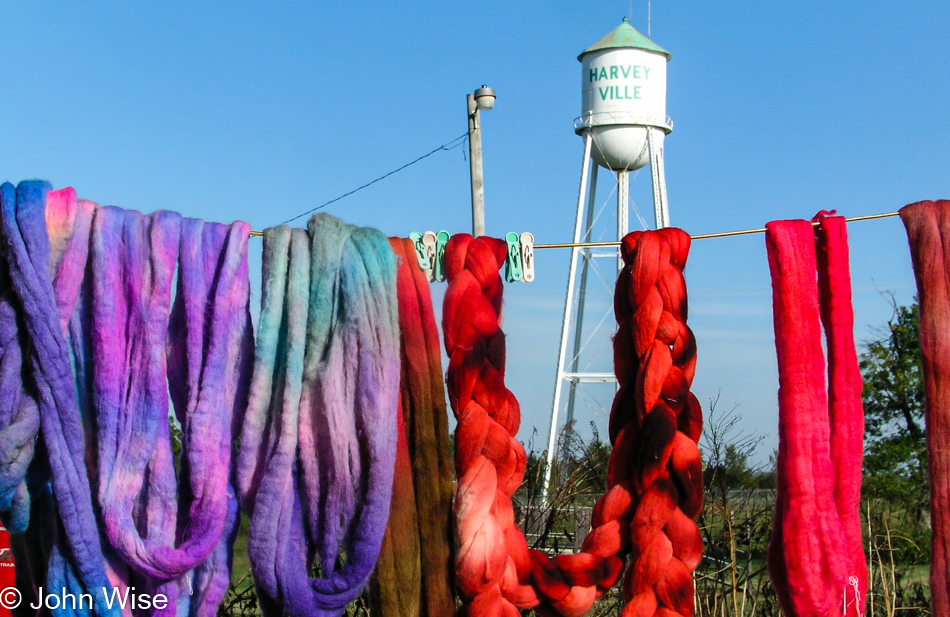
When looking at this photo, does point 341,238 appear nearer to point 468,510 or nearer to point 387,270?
point 387,270

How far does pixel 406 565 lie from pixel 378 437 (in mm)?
285

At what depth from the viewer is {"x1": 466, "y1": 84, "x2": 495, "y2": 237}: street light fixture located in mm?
6086

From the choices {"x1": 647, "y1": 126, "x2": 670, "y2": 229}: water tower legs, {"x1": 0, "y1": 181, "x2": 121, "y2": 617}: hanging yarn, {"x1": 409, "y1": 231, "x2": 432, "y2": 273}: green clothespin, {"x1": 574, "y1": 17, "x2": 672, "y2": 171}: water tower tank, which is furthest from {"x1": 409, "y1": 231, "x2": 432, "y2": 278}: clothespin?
{"x1": 574, "y1": 17, "x2": 672, "y2": 171}: water tower tank

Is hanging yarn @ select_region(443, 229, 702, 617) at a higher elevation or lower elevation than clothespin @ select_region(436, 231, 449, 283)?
lower

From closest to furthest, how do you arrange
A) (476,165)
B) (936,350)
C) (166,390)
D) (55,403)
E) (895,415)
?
(55,403) → (166,390) → (936,350) → (476,165) → (895,415)

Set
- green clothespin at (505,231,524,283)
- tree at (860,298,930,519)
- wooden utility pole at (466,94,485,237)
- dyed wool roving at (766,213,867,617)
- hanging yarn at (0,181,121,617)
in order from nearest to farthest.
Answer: hanging yarn at (0,181,121,617), dyed wool roving at (766,213,867,617), green clothespin at (505,231,524,283), wooden utility pole at (466,94,485,237), tree at (860,298,930,519)

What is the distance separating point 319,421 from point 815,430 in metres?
1.06

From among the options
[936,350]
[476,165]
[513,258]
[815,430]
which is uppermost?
[476,165]

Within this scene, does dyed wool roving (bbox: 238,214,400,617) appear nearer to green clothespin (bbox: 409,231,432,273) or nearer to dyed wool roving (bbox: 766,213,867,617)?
green clothespin (bbox: 409,231,432,273)

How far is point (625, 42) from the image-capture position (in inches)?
438

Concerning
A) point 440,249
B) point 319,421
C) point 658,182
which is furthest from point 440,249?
point 658,182

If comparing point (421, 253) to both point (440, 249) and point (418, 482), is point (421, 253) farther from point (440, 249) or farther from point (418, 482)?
point (418, 482)

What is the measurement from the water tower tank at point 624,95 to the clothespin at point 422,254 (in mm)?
9204

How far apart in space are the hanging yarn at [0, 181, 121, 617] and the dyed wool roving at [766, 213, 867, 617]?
4.61 feet
